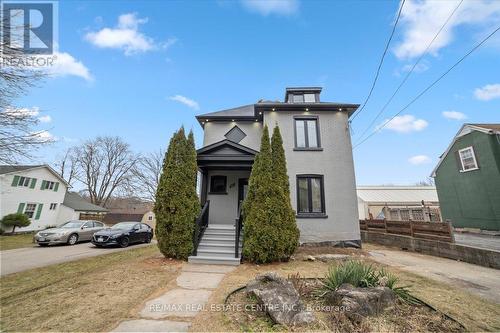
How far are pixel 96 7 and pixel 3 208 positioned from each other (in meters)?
20.4

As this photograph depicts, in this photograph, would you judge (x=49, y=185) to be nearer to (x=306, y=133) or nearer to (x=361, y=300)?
(x=306, y=133)

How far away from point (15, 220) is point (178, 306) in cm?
2371

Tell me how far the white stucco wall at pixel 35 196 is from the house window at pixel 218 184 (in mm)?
18890

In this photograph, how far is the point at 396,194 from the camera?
2338 cm

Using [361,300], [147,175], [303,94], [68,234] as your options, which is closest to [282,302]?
[361,300]

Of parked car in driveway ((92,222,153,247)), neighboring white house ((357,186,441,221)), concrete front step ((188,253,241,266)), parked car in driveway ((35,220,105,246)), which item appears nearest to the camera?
concrete front step ((188,253,241,266))

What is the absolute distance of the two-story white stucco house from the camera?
908 centimetres

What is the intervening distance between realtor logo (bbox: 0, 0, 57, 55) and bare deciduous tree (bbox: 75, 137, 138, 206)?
29.1 metres

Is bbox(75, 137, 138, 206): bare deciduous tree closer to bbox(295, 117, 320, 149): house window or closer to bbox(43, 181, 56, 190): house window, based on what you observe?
bbox(43, 181, 56, 190): house window

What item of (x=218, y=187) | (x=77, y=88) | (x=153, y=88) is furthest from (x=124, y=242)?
(x=153, y=88)

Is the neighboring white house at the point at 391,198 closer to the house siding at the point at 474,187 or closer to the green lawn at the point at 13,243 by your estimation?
the house siding at the point at 474,187

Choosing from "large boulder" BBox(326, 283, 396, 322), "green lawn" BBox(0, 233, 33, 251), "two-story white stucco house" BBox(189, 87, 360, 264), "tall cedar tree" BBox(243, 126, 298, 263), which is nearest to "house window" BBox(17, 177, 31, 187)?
"green lawn" BBox(0, 233, 33, 251)

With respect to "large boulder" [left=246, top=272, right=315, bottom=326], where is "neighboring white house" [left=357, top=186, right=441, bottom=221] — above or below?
above

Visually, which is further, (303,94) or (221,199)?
(303,94)
